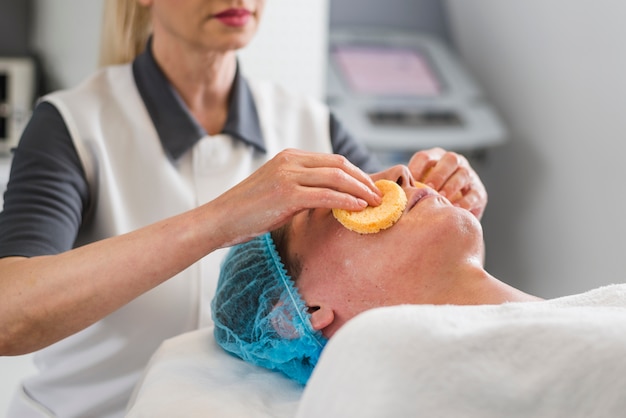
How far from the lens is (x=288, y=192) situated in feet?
3.75

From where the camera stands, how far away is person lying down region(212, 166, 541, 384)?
120 centimetres

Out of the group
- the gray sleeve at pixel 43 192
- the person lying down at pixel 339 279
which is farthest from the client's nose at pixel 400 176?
the gray sleeve at pixel 43 192

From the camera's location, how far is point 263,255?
4.24 ft

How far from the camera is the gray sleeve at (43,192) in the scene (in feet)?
4.57

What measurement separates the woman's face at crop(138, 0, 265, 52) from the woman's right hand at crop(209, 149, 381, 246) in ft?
1.81

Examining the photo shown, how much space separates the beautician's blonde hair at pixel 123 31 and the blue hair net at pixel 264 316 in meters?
0.79

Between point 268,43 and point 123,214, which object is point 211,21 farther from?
point 268,43

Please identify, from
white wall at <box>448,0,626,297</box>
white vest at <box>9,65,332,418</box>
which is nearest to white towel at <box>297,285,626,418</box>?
white vest at <box>9,65,332,418</box>

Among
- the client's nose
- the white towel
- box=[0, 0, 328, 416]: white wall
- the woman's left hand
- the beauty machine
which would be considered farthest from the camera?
the beauty machine

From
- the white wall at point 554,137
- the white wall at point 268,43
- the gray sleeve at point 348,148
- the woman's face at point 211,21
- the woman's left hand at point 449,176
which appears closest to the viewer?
the woman's left hand at point 449,176

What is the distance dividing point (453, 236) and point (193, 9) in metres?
0.74

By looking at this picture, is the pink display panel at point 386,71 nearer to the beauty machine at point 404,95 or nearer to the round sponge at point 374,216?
the beauty machine at point 404,95

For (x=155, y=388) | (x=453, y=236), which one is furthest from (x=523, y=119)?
(x=155, y=388)

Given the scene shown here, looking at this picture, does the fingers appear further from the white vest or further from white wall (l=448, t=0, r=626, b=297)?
white wall (l=448, t=0, r=626, b=297)
